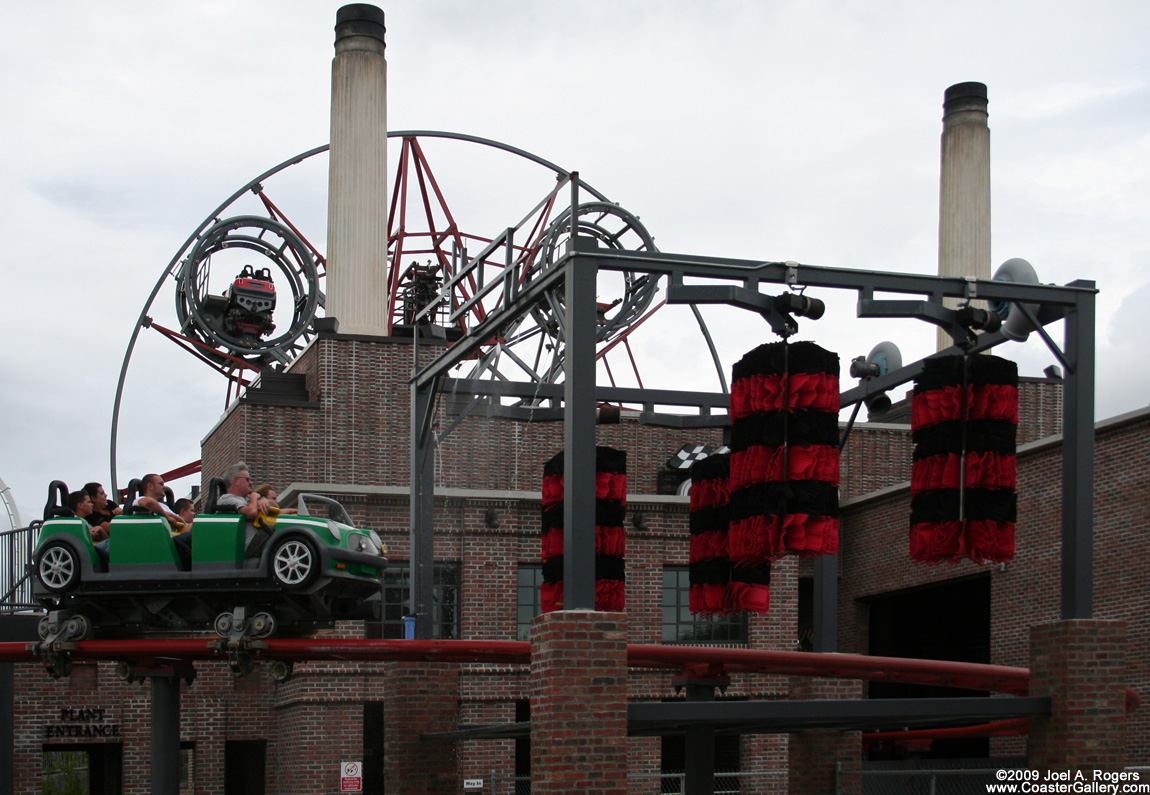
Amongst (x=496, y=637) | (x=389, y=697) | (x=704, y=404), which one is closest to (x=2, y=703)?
(x=389, y=697)

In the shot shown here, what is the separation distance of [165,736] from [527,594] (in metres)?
13.3

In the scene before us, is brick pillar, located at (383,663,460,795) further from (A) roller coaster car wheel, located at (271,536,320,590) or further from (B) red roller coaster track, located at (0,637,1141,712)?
(A) roller coaster car wheel, located at (271,536,320,590)

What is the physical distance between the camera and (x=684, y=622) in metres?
30.6

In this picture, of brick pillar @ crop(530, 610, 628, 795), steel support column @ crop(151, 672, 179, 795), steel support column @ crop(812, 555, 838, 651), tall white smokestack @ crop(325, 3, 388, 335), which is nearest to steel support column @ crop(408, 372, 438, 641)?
steel support column @ crop(151, 672, 179, 795)

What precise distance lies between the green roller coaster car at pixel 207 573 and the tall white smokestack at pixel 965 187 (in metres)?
31.1

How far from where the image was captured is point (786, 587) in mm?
31359

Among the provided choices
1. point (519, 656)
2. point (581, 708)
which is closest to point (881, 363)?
point (519, 656)

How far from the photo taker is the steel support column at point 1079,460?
15.4 m

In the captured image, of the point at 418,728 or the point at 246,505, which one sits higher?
the point at 246,505

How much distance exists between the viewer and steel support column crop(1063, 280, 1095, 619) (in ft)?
50.7

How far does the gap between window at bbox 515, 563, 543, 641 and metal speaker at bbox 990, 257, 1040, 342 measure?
14175mm

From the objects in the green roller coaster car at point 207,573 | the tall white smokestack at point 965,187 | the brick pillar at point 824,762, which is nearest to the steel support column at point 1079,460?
the brick pillar at point 824,762

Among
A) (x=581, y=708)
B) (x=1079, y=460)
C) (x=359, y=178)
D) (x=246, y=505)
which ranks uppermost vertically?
(x=359, y=178)

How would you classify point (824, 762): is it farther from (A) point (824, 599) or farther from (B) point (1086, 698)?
(B) point (1086, 698)
